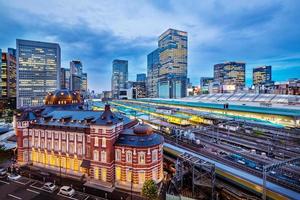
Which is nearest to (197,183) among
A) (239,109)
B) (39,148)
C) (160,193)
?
(160,193)

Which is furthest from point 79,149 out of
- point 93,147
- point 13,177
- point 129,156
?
point 13,177

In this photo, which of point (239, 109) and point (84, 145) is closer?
point (84, 145)

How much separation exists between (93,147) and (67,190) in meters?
9.97

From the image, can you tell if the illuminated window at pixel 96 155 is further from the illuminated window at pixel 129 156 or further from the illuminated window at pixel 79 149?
the illuminated window at pixel 129 156

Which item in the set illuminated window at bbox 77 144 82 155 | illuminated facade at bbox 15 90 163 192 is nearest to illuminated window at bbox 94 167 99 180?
illuminated facade at bbox 15 90 163 192

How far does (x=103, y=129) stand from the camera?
43.1 meters

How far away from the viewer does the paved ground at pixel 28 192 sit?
39.7 meters

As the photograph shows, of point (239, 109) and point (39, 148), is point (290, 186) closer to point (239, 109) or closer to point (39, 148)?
point (39, 148)

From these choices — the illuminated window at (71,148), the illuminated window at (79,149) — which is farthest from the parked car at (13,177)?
the illuminated window at (79,149)

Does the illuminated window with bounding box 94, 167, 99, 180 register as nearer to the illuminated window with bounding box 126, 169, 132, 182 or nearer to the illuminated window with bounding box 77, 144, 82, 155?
the illuminated window with bounding box 77, 144, 82, 155

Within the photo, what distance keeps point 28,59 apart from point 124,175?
671ft

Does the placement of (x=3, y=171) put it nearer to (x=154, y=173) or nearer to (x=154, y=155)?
(x=154, y=173)

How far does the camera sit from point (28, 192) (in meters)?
41.7

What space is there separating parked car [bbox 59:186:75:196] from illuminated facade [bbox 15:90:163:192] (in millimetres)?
4074
